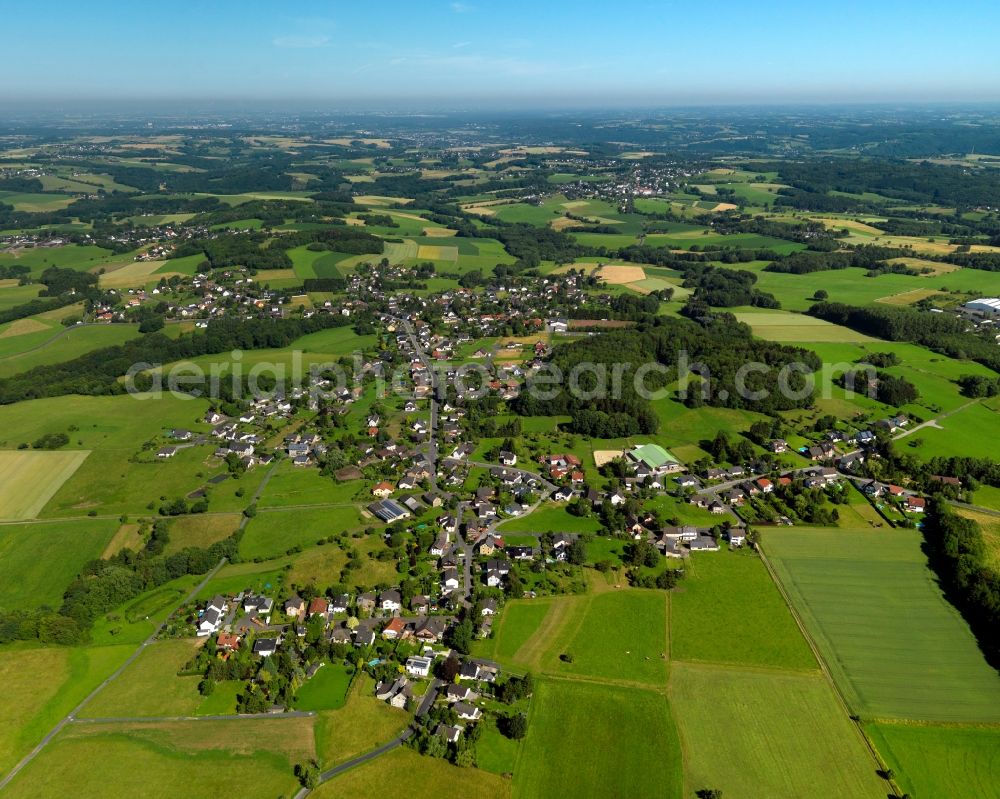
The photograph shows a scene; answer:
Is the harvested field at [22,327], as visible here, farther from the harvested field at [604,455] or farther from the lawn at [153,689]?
the harvested field at [604,455]

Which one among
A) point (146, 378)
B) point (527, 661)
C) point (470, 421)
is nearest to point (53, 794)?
point (527, 661)

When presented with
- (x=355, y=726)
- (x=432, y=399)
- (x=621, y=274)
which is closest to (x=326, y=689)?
(x=355, y=726)

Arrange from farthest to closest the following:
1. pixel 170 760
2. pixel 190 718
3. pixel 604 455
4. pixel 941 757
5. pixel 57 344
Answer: pixel 57 344
pixel 604 455
pixel 190 718
pixel 170 760
pixel 941 757

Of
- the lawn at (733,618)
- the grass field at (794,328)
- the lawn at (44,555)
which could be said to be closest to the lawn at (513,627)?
the lawn at (733,618)

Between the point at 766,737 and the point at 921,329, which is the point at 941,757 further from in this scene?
the point at 921,329

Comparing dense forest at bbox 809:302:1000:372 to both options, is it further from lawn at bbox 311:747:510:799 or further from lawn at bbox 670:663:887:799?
lawn at bbox 311:747:510:799

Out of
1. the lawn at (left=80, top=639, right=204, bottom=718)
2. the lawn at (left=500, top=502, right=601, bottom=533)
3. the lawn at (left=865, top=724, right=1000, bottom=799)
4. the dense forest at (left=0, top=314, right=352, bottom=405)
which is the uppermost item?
the dense forest at (left=0, top=314, right=352, bottom=405)

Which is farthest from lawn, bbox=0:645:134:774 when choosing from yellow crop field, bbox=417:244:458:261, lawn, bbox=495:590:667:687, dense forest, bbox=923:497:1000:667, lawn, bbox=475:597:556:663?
yellow crop field, bbox=417:244:458:261
